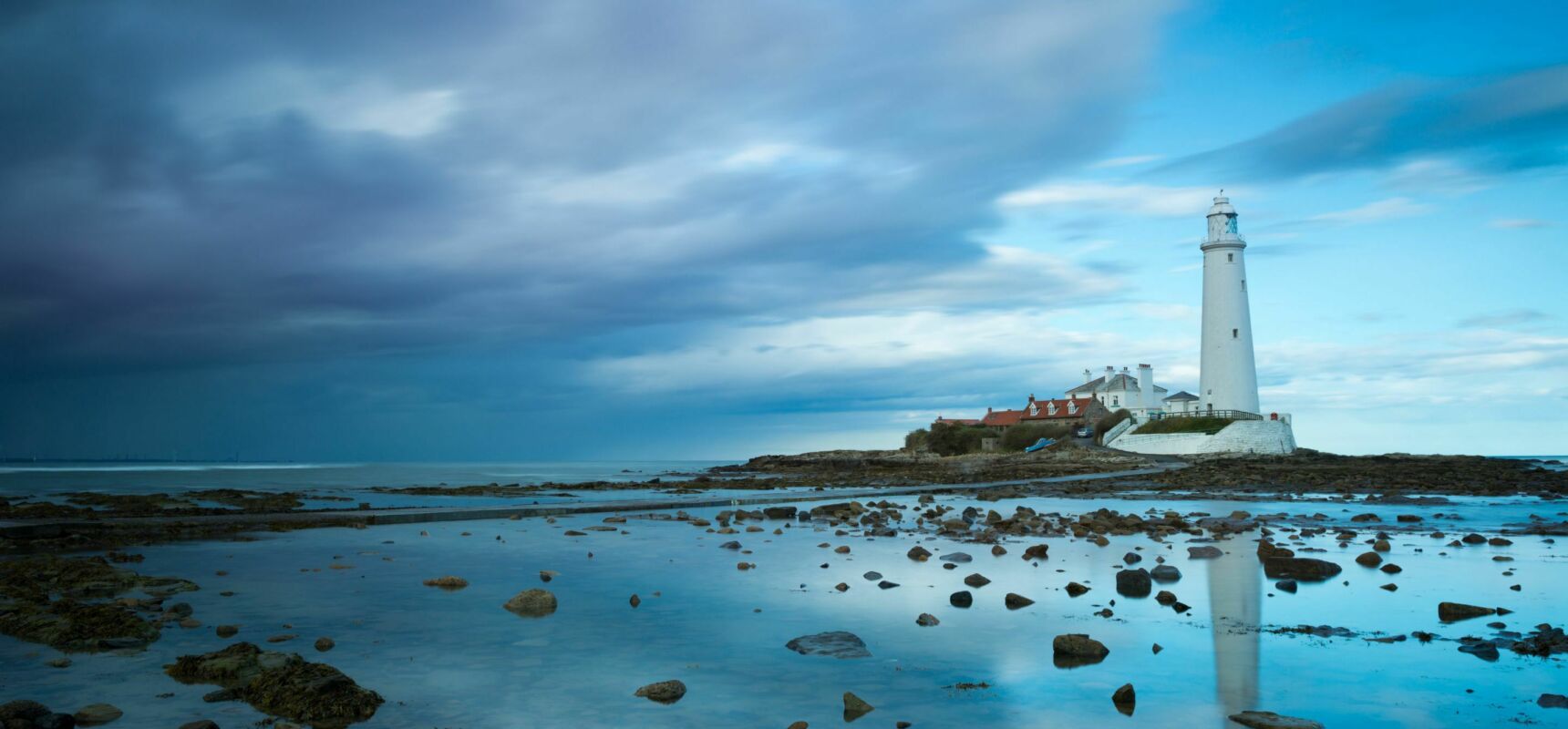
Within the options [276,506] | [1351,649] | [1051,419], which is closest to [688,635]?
[1351,649]

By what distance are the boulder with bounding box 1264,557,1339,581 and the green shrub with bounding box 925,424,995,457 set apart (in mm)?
77787

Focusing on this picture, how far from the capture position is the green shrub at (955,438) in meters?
93.1

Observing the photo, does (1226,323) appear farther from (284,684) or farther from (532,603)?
(284,684)

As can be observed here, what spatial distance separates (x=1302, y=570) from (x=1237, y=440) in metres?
57.7

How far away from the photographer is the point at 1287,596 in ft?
42.1

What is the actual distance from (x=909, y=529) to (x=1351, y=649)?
1413cm

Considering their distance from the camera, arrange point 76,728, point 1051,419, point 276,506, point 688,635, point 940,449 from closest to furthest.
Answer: point 76,728, point 688,635, point 276,506, point 1051,419, point 940,449

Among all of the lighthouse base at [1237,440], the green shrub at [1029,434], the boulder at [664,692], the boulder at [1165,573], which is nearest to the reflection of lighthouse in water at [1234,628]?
the boulder at [1165,573]

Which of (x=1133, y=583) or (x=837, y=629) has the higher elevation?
(x=1133, y=583)

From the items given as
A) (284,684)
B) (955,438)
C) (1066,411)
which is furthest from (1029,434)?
(284,684)

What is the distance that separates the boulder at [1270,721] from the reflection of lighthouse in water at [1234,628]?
0.41ft

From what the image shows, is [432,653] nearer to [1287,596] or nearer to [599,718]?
[599,718]

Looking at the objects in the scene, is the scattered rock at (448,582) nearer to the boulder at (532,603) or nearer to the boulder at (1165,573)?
the boulder at (532,603)

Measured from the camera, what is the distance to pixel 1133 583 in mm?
13461
